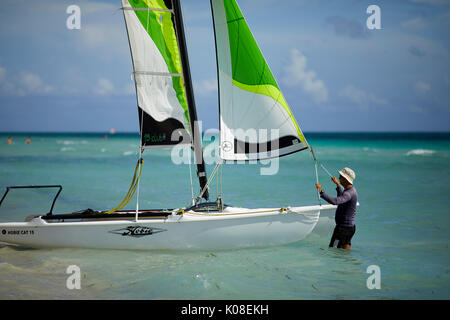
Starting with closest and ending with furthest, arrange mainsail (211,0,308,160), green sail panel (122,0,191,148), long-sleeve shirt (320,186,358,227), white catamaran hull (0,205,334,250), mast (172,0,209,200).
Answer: long-sleeve shirt (320,186,358,227) → white catamaran hull (0,205,334,250) → mainsail (211,0,308,160) → green sail panel (122,0,191,148) → mast (172,0,209,200)

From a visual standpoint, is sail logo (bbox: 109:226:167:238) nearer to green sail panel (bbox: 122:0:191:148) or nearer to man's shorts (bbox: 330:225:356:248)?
green sail panel (bbox: 122:0:191:148)

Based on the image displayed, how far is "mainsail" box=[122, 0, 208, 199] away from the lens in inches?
349

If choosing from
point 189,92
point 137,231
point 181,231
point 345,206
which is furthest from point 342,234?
point 189,92

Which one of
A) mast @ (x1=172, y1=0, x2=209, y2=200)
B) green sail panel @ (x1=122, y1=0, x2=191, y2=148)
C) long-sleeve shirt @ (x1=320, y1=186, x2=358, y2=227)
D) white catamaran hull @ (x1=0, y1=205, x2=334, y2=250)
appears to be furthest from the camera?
mast @ (x1=172, y1=0, x2=209, y2=200)

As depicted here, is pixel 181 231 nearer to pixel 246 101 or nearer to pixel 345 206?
pixel 246 101

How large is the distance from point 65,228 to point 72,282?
156cm

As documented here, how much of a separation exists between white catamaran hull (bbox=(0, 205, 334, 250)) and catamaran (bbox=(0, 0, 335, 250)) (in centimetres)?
2

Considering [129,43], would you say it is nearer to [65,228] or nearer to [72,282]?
[65,228]

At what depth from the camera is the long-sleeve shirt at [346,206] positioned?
8055 mm

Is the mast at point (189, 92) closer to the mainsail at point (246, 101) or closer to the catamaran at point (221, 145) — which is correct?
the catamaran at point (221, 145)

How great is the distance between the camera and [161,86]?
9.14 metres

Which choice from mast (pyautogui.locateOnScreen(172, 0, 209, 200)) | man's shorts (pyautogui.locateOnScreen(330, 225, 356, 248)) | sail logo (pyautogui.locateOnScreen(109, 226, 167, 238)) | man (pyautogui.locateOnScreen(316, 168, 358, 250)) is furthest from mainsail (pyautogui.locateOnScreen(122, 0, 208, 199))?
man's shorts (pyautogui.locateOnScreen(330, 225, 356, 248))

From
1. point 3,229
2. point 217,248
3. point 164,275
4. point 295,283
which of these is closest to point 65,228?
point 3,229
